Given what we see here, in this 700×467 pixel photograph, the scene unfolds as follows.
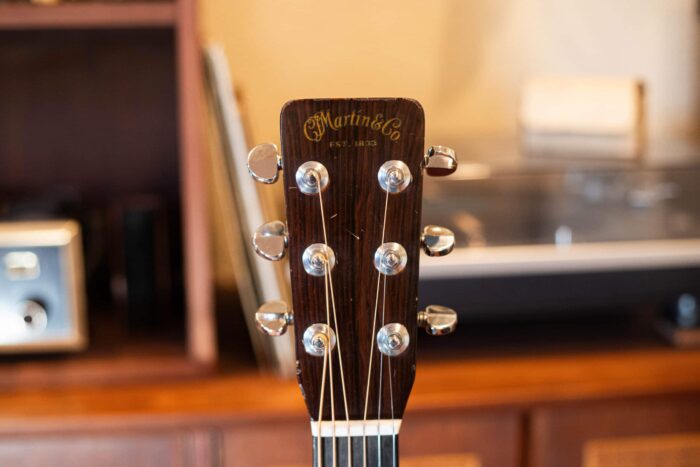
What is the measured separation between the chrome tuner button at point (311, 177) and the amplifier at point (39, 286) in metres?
0.48

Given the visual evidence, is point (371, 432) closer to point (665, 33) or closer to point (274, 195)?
point (274, 195)

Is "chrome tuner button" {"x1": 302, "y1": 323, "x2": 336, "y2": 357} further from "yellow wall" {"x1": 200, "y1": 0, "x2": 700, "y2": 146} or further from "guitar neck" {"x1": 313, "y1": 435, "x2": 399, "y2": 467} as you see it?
"yellow wall" {"x1": 200, "y1": 0, "x2": 700, "y2": 146}

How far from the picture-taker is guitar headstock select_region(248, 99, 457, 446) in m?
0.53

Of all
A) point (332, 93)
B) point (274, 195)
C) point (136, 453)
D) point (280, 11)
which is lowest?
point (136, 453)

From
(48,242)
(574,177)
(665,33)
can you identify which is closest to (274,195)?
(48,242)

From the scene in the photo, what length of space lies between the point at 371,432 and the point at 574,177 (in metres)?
0.53

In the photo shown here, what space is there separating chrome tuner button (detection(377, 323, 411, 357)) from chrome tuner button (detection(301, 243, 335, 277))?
0.20 ft

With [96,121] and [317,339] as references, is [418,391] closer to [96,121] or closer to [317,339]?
[317,339]

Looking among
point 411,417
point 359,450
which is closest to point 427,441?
point 411,417

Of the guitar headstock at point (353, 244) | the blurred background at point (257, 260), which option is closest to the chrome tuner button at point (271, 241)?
the guitar headstock at point (353, 244)

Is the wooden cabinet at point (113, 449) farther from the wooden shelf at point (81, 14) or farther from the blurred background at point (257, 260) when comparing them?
the wooden shelf at point (81, 14)

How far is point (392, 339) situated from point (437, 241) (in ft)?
0.25

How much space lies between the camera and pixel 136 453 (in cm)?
89

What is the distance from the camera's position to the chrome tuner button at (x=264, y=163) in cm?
51
